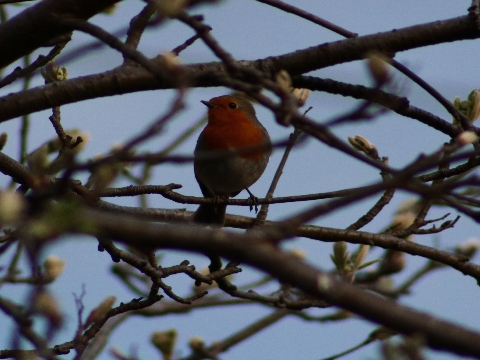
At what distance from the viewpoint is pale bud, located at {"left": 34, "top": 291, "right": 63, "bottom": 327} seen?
1651mm

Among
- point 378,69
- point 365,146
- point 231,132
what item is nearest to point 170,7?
point 378,69

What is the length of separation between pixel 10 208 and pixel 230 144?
19.9ft

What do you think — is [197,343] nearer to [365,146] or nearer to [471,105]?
[365,146]

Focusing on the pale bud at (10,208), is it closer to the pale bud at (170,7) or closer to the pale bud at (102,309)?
the pale bud at (170,7)

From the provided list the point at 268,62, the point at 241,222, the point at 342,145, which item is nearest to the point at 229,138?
the point at 241,222

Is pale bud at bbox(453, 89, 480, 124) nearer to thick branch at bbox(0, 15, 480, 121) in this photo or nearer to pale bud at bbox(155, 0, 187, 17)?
thick branch at bbox(0, 15, 480, 121)

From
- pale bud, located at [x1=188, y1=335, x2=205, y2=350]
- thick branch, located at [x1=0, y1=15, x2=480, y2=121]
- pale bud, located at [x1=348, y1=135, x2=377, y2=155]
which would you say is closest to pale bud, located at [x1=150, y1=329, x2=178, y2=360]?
pale bud, located at [x1=188, y1=335, x2=205, y2=350]

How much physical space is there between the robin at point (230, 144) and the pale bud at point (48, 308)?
5.01 meters

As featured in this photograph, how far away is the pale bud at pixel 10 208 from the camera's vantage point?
4.78ft

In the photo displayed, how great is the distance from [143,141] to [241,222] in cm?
265

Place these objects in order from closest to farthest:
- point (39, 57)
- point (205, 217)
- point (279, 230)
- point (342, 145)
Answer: point (279, 230), point (342, 145), point (39, 57), point (205, 217)

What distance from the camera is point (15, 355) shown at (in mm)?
1858

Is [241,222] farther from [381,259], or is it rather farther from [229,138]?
[229,138]

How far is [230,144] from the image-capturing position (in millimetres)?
7527
